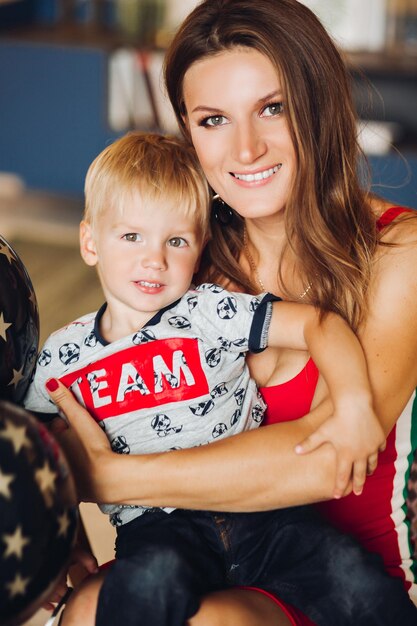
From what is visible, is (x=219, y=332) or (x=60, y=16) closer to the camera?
(x=219, y=332)

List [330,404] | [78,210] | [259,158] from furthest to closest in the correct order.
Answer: [78,210] < [259,158] < [330,404]

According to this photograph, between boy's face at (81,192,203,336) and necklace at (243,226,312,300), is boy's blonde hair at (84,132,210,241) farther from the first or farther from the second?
necklace at (243,226,312,300)

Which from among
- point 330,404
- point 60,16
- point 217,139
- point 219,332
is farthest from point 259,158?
point 60,16

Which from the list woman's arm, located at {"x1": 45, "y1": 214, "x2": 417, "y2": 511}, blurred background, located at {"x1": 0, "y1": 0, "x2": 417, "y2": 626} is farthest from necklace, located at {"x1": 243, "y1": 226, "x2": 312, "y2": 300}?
blurred background, located at {"x1": 0, "y1": 0, "x2": 417, "y2": 626}

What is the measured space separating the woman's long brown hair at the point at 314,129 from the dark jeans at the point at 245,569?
0.34 meters

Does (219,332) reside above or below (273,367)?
above

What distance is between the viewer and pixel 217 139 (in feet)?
4.86

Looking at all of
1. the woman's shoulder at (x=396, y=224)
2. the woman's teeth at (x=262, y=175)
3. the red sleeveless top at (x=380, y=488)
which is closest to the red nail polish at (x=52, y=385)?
the red sleeveless top at (x=380, y=488)

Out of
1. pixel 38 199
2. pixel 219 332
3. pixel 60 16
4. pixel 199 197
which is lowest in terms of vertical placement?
pixel 38 199

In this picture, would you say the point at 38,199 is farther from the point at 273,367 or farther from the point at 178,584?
the point at 178,584

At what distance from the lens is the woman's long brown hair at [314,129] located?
4.58ft

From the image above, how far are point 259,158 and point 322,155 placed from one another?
0.34 ft

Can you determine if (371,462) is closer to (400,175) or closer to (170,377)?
(170,377)

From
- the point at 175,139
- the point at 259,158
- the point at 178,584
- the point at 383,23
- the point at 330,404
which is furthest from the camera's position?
the point at 383,23
